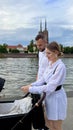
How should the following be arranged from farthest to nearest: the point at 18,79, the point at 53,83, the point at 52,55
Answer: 1. the point at 18,79
2. the point at 52,55
3. the point at 53,83

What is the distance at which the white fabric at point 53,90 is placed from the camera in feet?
13.0

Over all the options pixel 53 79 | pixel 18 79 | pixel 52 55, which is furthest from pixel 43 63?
pixel 18 79

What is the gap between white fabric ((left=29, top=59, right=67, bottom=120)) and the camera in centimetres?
395

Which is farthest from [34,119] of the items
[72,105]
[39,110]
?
[72,105]

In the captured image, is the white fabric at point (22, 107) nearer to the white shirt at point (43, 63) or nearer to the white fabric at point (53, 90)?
the white fabric at point (53, 90)

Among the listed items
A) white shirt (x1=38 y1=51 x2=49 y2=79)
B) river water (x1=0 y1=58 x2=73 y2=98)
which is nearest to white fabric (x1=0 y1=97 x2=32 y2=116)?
white shirt (x1=38 y1=51 x2=49 y2=79)

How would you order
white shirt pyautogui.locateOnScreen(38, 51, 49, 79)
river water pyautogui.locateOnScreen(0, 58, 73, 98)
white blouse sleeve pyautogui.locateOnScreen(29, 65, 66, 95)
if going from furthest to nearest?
river water pyautogui.locateOnScreen(0, 58, 73, 98) < white shirt pyautogui.locateOnScreen(38, 51, 49, 79) < white blouse sleeve pyautogui.locateOnScreen(29, 65, 66, 95)

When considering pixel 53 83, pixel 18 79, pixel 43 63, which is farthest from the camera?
pixel 18 79

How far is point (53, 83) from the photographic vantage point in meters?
3.95

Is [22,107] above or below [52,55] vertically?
below

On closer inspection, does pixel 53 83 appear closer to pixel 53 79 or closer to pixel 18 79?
pixel 53 79

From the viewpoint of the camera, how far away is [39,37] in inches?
178

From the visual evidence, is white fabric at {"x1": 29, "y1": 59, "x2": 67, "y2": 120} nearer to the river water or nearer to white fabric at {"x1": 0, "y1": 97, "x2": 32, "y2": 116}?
white fabric at {"x1": 0, "y1": 97, "x2": 32, "y2": 116}

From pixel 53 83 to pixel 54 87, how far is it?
47 mm
